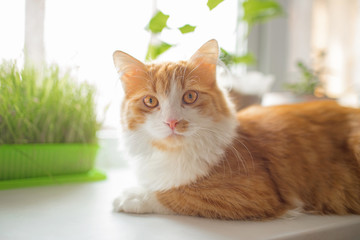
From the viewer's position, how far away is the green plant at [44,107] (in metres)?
1.28

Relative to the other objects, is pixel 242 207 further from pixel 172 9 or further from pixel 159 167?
pixel 172 9

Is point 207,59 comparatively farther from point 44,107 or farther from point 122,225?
point 44,107

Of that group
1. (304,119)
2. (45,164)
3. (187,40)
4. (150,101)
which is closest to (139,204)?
(150,101)

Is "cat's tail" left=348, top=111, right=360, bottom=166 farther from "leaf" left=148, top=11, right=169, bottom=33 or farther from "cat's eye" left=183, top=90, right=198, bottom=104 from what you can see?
"leaf" left=148, top=11, right=169, bottom=33

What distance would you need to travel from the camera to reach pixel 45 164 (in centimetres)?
138

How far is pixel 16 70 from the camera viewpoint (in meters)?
1.30

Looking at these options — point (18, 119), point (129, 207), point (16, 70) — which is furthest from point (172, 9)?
point (129, 207)

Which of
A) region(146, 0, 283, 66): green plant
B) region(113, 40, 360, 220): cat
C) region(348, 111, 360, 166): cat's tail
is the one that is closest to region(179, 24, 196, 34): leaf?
region(146, 0, 283, 66): green plant

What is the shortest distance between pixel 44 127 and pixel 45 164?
179 millimetres

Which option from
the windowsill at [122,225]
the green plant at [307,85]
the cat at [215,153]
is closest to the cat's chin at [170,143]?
the cat at [215,153]

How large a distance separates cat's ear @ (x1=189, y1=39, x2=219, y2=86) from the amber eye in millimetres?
204

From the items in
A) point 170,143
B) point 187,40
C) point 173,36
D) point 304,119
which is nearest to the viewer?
point 170,143

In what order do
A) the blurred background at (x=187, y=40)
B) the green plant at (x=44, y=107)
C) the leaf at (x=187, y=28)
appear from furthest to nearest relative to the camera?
the blurred background at (x=187, y=40) → the green plant at (x=44, y=107) → the leaf at (x=187, y=28)

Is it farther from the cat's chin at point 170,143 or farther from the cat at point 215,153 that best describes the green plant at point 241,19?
the cat's chin at point 170,143
